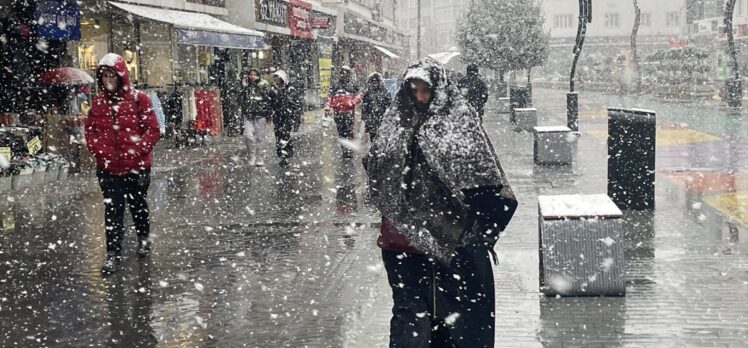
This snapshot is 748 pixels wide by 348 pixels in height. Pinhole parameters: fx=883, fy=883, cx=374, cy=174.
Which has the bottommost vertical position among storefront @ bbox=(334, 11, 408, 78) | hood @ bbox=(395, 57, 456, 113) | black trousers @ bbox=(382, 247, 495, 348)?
black trousers @ bbox=(382, 247, 495, 348)

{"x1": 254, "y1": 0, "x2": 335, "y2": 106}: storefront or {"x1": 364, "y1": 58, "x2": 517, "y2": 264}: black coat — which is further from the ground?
{"x1": 254, "y1": 0, "x2": 335, "y2": 106}: storefront

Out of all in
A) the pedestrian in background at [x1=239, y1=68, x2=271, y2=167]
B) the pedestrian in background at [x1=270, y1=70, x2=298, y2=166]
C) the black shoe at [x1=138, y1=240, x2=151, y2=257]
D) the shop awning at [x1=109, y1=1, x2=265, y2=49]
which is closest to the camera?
the black shoe at [x1=138, y1=240, x2=151, y2=257]

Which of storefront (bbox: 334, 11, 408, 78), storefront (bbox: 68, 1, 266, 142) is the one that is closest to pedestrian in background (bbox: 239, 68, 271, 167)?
storefront (bbox: 68, 1, 266, 142)

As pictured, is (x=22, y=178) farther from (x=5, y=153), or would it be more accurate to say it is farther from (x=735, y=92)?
(x=735, y=92)

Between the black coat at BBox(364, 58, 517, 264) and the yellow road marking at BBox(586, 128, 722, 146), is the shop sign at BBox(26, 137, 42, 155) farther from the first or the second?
the yellow road marking at BBox(586, 128, 722, 146)

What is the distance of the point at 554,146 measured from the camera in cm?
1516

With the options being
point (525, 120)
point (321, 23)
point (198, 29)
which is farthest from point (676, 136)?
point (321, 23)

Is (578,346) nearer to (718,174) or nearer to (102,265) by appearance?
(102,265)

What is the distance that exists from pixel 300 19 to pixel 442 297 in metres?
31.0

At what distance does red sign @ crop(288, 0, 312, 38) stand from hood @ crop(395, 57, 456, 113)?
29286 mm

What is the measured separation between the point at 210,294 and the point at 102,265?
1.69 m

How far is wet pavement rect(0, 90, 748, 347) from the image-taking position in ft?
19.0

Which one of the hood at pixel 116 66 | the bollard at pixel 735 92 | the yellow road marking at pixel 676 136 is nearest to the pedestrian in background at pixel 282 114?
the yellow road marking at pixel 676 136

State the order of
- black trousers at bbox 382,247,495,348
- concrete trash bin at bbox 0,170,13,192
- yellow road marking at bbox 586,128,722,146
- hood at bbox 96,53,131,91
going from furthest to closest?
Answer: yellow road marking at bbox 586,128,722,146 < concrete trash bin at bbox 0,170,13,192 < hood at bbox 96,53,131,91 < black trousers at bbox 382,247,495,348
